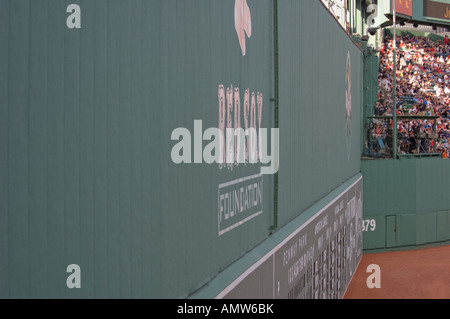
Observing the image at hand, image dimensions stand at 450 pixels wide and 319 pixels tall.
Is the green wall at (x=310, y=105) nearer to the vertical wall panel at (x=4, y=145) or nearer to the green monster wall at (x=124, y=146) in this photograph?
the green monster wall at (x=124, y=146)

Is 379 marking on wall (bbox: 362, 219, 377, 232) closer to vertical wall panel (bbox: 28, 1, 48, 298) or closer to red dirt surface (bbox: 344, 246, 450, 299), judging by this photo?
red dirt surface (bbox: 344, 246, 450, 299)

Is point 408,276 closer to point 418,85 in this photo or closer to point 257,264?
point 257,264

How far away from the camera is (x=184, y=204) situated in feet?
11.7

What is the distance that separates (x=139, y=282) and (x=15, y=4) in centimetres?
150

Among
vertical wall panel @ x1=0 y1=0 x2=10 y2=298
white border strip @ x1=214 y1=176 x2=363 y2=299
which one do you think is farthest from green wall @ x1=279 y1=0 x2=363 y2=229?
vertical wall panel @ x1=0 y1=0 x2=10 y2=298

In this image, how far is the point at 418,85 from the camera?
27.7 m

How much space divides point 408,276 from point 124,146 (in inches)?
479

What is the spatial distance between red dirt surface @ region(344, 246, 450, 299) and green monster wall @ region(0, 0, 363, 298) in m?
7.61

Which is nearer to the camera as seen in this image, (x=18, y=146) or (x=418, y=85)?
(x=18, y=146)

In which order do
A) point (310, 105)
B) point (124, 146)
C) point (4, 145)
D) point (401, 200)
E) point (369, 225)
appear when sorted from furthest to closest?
point (401, 200) → point (369, 225) → point (310, 105) → point (124, 146) → point (4, 145)

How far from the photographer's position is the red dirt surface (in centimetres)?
1212

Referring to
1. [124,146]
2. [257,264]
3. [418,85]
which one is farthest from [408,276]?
[418,85]
